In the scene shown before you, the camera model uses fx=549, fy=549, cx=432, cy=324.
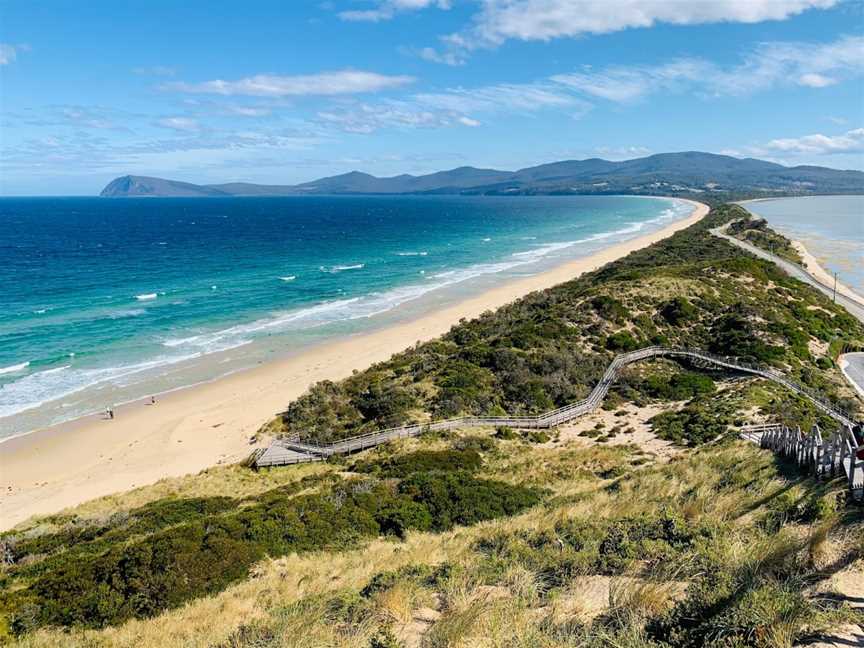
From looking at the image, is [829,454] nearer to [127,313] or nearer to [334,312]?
[334,312]

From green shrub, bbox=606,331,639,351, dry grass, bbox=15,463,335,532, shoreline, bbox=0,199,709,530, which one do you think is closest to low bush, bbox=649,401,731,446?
green shrub, bbox=606,331,639,351

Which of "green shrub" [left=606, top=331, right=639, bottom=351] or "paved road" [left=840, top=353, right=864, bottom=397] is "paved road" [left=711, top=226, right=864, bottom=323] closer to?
"paved road" [left=840, top=353, right=864, bottom=397]

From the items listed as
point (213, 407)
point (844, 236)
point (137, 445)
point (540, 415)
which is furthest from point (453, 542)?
point (844, 236)

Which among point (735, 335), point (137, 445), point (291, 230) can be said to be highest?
point (291, 230)

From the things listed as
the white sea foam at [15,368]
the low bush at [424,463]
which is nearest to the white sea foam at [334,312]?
the white sea foam at [15,368]

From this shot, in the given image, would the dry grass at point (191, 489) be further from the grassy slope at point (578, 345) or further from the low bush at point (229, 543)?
the grassy slope at point (578, 345)

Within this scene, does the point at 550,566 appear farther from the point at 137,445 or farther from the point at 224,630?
the point at 137,445

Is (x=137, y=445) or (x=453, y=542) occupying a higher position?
(x=453, y=542)
